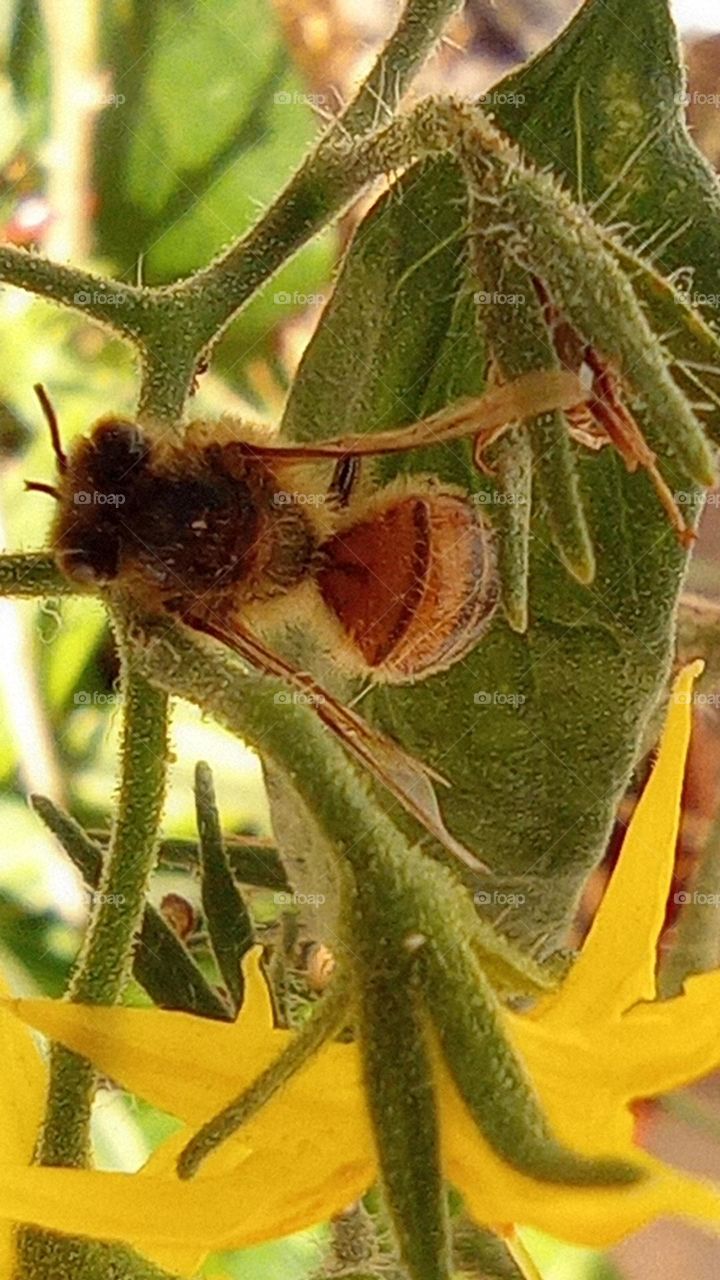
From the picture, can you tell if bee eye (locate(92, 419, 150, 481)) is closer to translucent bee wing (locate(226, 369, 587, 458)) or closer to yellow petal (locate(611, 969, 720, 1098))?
translucent bee wing (locate(226, 369, 587, 458))

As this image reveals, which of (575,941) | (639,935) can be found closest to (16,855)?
(575,941)

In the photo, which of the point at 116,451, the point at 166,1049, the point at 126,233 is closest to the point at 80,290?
the point at 116,451

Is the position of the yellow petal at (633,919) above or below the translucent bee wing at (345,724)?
below

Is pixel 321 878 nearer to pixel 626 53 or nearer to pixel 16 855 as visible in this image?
pixel 626 53

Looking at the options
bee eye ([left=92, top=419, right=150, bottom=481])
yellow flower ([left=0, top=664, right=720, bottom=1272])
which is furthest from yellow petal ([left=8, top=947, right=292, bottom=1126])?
bee eye ([left=92, top=419, right=150, bottom=481])

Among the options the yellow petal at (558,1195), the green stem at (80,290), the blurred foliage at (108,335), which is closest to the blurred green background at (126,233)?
the blurred foliage at (108,335)

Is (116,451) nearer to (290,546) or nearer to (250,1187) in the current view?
(290,546)

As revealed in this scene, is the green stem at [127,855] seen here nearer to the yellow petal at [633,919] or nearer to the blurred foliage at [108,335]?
the yellow petal at [633,919]
